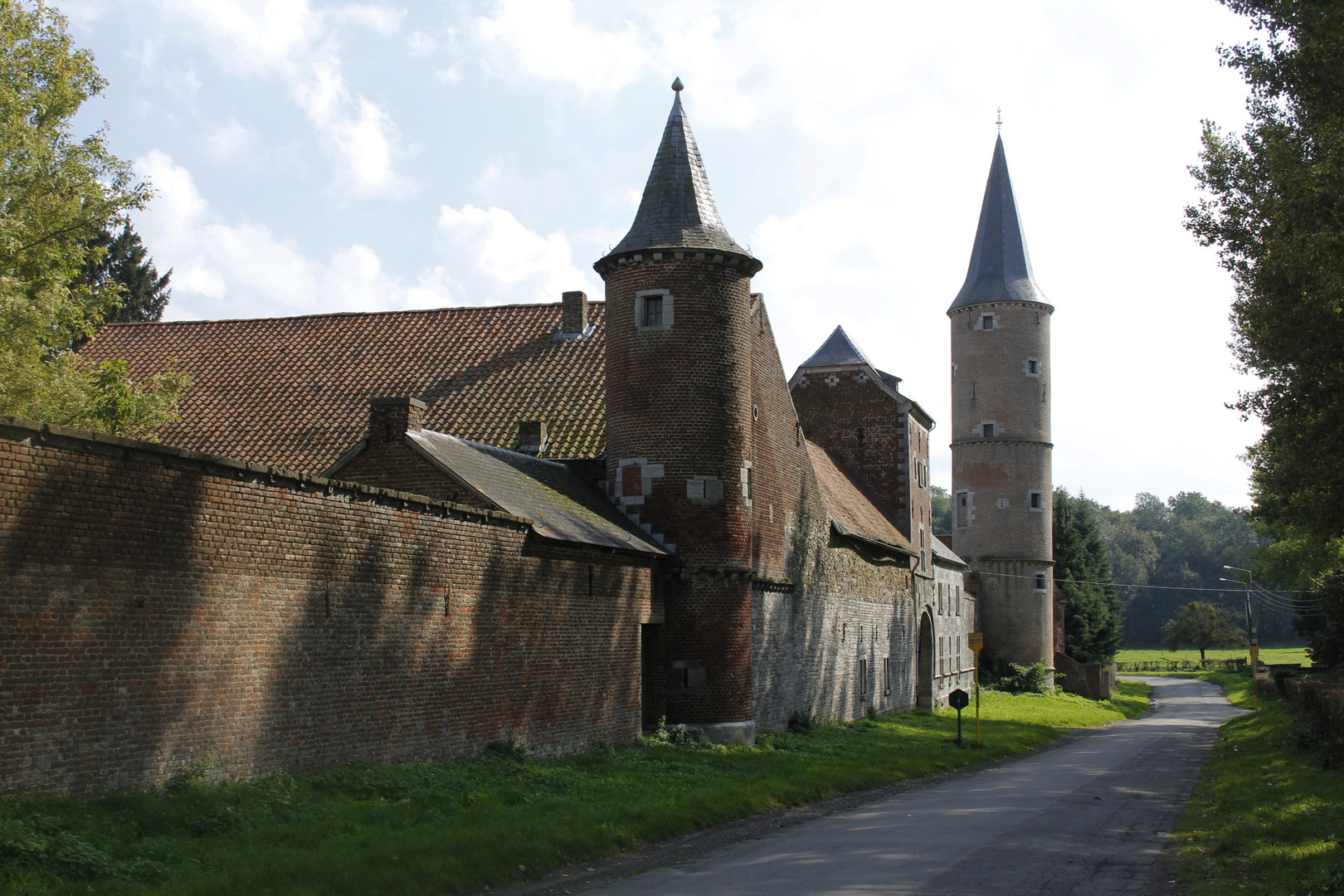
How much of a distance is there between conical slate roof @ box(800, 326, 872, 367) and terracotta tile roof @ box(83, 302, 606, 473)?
42.6 feet

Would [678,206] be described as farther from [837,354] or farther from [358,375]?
[837,354]

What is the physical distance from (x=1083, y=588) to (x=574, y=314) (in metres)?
42.8

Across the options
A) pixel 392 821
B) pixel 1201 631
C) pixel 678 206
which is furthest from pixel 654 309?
pixel 1201 631

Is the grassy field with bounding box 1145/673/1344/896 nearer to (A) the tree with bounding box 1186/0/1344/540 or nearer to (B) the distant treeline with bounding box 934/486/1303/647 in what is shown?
(A) the tree with bounding box 1186/0/1344/540

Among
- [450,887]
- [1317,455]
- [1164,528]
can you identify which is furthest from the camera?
[1164,528]

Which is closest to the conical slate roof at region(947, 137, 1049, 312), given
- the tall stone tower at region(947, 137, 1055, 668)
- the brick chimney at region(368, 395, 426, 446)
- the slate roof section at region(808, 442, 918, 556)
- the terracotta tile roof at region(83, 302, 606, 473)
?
the tall stone tower at region(947, 137, 1055, 668)

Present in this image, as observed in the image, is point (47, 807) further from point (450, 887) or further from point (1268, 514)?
point (1268, 514)

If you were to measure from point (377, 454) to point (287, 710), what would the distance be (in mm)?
6891

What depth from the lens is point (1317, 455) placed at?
59.0 feet

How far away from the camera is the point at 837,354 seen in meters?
39.9

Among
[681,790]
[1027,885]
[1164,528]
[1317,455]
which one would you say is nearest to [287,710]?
[681,790]

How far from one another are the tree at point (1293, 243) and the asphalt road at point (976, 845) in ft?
19.3

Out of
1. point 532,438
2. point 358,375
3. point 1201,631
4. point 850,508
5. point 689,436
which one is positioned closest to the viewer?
point 689,436

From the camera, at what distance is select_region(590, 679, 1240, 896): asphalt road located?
10.3m
